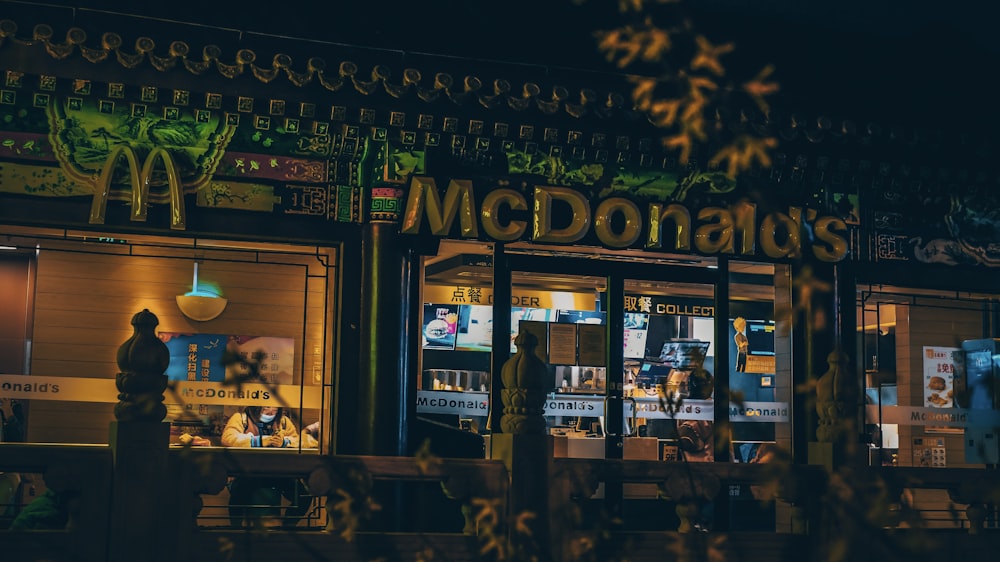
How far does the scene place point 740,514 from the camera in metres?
13.5

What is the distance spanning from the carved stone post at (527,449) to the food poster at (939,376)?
17.4 feet

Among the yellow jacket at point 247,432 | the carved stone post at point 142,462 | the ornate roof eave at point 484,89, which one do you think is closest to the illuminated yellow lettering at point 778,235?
the ornate roof eave at point 484,89

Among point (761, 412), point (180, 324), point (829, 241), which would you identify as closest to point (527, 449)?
point (180, 324)

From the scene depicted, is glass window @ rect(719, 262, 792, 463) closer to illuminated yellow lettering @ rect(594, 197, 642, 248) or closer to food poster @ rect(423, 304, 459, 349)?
illuminated yellow lettering @ rect(594, 197, 642, 248)

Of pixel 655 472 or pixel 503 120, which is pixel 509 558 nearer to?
pixel 655 472

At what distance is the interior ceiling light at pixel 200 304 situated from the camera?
9688mm

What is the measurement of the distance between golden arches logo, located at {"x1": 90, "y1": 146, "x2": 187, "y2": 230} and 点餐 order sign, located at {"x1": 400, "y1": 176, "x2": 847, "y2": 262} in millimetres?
1820

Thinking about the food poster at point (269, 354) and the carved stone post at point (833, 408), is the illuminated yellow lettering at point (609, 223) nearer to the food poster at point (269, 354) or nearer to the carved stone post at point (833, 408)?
the carved stone post at point (833, 408)

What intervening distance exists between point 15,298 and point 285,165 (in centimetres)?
251

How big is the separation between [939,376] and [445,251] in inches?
209

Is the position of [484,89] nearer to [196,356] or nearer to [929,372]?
[196,356]

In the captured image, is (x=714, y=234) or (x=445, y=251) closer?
(x=445, y=251)

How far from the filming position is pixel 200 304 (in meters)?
9.73

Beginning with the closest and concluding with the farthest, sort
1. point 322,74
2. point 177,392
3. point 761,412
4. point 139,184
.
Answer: point 322,74
point 139,184
point 177,392
point 761,412
